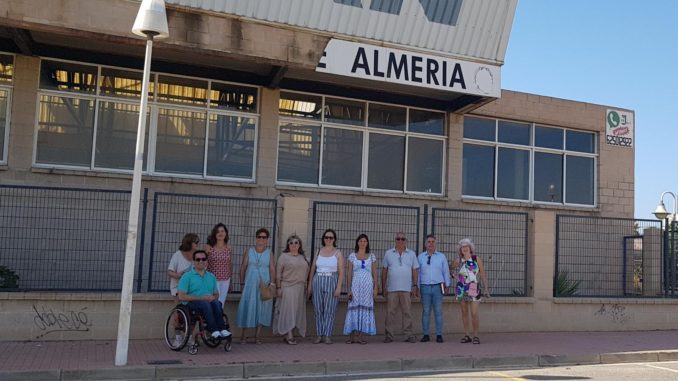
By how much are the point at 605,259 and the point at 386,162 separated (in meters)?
5.34

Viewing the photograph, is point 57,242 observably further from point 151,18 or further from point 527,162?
point 527,162

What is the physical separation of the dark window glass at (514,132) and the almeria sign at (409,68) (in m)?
2.31

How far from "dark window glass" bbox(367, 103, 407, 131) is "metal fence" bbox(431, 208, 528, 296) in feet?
10.9

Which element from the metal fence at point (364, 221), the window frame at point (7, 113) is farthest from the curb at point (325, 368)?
the window frame at point (7, 113)

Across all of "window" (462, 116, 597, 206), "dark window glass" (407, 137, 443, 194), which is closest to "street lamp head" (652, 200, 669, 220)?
"window" (462, 116, 597, 206)

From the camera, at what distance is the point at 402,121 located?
16844 millimetres

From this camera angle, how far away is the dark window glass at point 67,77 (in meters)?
13.9

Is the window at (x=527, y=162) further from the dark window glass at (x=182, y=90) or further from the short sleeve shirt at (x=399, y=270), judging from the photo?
the dark window glass at (x=182, y=90)

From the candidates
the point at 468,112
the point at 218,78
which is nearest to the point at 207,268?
the point at 218,78

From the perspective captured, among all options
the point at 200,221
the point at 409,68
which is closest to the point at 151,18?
the point at 200,221

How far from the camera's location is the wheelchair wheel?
9.74m

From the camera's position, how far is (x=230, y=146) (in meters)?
15.2

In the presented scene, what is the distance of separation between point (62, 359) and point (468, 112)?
451 inches

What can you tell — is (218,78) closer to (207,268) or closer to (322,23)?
(322,23)
